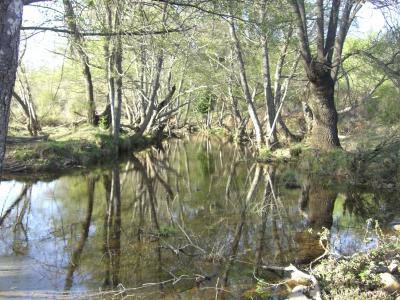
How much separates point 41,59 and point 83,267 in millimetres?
21184

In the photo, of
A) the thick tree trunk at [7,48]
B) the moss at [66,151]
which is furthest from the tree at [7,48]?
the moss at [66,151]

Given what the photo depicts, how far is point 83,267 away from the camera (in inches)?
268

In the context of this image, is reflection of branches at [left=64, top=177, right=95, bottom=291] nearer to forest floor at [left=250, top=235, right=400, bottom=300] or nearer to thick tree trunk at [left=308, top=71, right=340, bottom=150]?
forest floor at [left=250, top=235, right=400, bottom=300]

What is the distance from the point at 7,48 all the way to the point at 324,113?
14680 mm

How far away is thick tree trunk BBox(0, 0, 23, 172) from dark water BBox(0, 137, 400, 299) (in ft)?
12.1

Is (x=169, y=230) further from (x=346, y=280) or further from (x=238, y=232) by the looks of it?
(x=346, y=280)

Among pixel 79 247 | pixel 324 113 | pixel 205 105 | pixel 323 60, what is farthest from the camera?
pixel 205 105

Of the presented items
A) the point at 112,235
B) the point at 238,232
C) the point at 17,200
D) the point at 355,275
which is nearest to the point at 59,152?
the point at 17,200

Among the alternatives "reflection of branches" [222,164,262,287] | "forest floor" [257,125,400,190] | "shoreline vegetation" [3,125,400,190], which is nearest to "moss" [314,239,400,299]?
"reflection of branches" [222,164,262,287]

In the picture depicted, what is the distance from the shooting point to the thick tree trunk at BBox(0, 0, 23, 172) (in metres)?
2.67

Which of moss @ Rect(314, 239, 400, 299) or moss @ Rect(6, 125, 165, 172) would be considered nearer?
moss @ Rect(314, 239, 400, 299)

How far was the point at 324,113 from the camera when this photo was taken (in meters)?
16.2

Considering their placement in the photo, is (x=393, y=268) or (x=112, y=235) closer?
(x=393, y=268)

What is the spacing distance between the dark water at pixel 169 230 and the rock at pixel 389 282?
1023 millimetres
